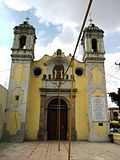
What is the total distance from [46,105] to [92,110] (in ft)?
12.0

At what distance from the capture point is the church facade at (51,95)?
1370cm

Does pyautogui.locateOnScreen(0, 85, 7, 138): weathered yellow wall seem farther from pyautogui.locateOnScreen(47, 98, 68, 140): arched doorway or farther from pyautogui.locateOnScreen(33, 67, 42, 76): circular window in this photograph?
pyautogui.locateOnScreen(47, 98, 68, 140): arched doorway

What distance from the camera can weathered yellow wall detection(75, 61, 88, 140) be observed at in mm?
14023

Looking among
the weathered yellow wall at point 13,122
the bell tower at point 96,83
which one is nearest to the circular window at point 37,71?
the weathered yellow wall at point 13,122

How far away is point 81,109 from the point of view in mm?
14602

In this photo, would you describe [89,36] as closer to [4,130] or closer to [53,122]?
Result: [53,122]

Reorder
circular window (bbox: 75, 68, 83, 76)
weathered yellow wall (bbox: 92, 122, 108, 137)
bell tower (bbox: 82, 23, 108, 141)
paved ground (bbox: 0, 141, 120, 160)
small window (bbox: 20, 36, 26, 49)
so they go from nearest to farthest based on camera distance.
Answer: paved ground (bbox: 0, 141, 120, 160) < weathered yellow wall (bbox: 92, 122, 108, 137) < bell tower (bbox: 82, 23, 108, 141) < circular window (bbox: 75, 68, 83, 76) < small window (bbox: 20, 36, 26, 49)

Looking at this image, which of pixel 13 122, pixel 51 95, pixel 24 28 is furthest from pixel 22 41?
pixel 13 122

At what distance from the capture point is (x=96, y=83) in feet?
48.6

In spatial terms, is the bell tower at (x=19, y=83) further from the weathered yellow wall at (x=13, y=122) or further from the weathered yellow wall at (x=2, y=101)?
the weathered yellow wall at (x=2, y=101)

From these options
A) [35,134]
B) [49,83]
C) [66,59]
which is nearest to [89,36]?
[66,59]

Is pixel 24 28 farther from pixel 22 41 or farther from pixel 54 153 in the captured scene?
pixel 54 153

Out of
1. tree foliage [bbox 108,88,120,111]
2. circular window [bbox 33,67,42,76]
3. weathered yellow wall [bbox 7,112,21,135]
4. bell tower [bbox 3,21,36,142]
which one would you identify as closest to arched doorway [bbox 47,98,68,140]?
bell tower [bbox 3,21,36,142]

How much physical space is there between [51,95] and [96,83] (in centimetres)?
380
